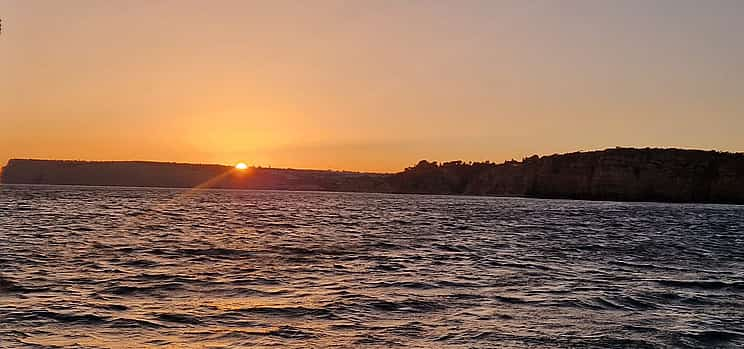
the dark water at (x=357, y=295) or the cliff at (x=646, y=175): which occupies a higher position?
the cliff at (x=646, y=175)

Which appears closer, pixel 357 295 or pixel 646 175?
pixel 357 295

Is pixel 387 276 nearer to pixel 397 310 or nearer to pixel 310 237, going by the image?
pixel 397 310

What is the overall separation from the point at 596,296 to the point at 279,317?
841 cm

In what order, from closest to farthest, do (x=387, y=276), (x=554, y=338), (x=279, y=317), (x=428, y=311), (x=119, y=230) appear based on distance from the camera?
(x=554, y=338)
(x=279, y=317)
(x=428, y=311)
(x=387, y=276)
(x=119, y=230)

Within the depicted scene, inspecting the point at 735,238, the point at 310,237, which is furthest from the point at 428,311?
the point at 735,238

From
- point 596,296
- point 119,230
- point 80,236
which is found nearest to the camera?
point 596,296

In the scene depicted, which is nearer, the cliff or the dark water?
the dark water

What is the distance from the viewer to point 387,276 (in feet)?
69.5

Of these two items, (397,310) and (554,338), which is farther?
(397,310)

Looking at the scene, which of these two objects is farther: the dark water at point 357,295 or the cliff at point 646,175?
the cliff at point 646,175

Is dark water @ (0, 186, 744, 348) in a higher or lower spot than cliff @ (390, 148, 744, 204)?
lower

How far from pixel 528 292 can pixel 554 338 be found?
5.32 meters

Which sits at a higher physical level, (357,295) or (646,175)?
(646,175)

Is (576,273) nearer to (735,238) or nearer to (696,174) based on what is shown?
(735,238)
